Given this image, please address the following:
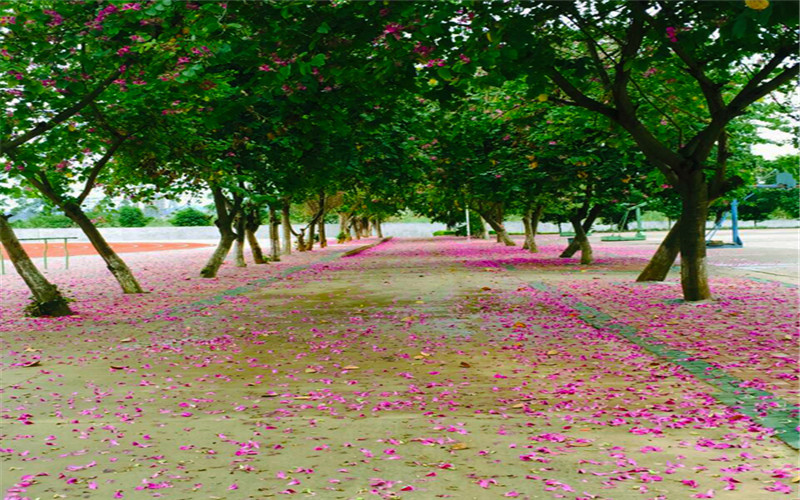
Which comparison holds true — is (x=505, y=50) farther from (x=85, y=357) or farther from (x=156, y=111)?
(x=156, y=111)

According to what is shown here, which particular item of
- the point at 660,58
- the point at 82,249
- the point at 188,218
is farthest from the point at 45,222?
the point at 660,58

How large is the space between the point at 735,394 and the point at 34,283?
951cm

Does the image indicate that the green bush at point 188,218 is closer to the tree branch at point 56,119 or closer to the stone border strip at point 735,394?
the tree branch at point 56,119

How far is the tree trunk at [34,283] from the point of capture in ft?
35.2

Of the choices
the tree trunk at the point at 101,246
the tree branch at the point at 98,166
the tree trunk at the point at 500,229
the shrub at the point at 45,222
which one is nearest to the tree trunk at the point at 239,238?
the tree trunk at the point at 101,246

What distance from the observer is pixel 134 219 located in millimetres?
66188

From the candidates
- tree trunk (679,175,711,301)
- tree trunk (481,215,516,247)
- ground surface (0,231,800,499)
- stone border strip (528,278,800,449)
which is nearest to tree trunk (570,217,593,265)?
ground surface (0,231,800,499)

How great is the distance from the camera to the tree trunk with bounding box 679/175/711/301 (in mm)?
10672

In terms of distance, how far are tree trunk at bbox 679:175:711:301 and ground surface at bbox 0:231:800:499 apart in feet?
1.06

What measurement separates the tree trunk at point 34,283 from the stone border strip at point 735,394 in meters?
7.78

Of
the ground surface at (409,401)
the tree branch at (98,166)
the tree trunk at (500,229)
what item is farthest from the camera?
the tree trunk at (500,229)

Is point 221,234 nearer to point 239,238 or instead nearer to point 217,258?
point 217,258

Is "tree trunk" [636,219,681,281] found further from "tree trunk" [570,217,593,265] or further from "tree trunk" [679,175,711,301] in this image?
"tree trunk" [570,217,593,265]

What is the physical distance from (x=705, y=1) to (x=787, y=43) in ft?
8.72
